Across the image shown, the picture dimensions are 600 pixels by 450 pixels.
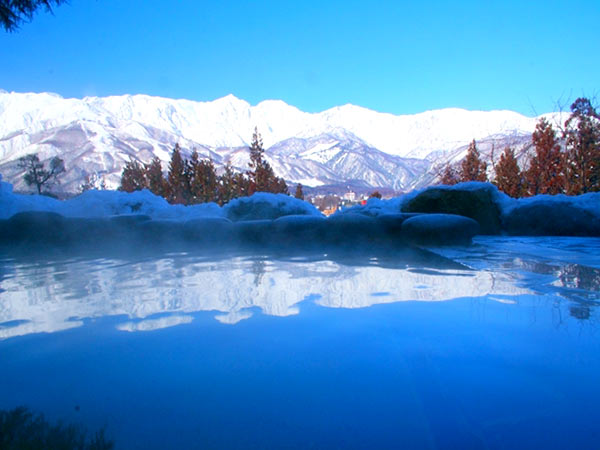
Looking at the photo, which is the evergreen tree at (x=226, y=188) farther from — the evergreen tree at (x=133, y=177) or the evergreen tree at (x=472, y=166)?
the evergreen tree at (x=472, y=166)

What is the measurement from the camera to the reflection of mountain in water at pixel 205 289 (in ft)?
4.58

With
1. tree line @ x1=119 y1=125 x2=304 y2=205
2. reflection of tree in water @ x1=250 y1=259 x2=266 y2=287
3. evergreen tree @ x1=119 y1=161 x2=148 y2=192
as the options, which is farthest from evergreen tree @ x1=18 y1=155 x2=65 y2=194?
reflection of tree in water @ x1=250 y1=259 x2=266 y2=287

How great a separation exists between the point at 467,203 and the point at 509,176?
647cm

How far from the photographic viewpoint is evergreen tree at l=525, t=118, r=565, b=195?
30.2 ft

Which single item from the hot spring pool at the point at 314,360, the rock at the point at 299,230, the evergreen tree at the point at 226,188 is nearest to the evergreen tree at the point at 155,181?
the evergreen tree at the point at 226,188

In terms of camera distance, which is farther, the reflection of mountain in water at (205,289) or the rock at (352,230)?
the rock at (352,230)

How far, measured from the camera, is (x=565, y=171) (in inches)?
352

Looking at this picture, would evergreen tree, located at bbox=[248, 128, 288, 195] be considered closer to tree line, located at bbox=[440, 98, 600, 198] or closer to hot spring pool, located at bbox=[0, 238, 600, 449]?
tree line, located at bbox=[440, 98, 600, 198]

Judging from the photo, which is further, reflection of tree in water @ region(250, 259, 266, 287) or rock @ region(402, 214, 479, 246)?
rock @ region(402, 214, 479, 246)

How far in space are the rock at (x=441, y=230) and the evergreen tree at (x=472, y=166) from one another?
29.9 ft

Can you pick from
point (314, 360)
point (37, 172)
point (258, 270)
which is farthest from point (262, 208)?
point (37, 172)

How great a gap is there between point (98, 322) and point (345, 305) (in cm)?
88

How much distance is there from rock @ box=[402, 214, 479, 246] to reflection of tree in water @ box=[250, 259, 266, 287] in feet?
5.07

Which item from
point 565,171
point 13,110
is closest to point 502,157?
point 565,171
